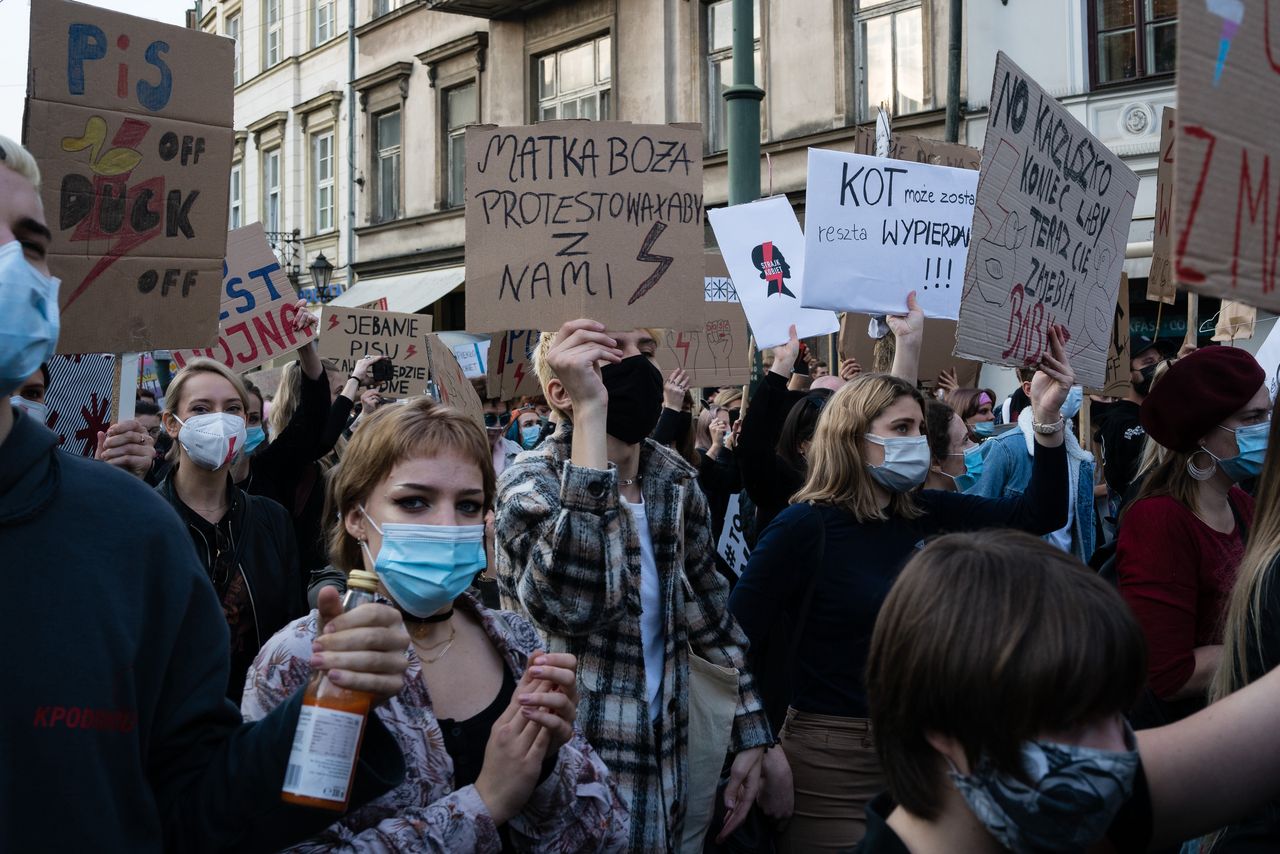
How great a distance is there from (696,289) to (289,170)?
82.6 feet

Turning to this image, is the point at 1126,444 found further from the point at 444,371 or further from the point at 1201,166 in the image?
the point at 1201,166

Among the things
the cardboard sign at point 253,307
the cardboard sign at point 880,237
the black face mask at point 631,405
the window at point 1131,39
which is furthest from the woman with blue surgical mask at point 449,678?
the window at point 1131,39

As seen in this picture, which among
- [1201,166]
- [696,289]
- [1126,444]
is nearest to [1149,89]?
[1126,444]

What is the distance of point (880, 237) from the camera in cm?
519

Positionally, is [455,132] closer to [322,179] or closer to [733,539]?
[322,179]

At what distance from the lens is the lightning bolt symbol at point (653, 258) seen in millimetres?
3816

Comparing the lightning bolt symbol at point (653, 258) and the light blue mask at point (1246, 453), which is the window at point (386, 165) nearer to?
the lightning bolt symbol at point (653, 258)

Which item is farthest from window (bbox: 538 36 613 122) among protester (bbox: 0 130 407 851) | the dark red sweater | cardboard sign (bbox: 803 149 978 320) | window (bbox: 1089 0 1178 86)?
protester (bbox: 0 130 407 851)

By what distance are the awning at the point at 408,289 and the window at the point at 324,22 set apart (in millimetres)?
5502

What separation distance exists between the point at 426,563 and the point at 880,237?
11.3 feet

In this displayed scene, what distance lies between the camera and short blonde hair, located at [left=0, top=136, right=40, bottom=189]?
1554 millimetres

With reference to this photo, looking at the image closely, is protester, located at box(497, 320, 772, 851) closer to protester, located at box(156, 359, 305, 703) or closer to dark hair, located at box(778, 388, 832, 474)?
protester, located at box(156, 359, 305, 703)

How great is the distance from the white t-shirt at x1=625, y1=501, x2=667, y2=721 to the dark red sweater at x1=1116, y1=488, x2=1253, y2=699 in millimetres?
1120

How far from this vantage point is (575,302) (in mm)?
3648
